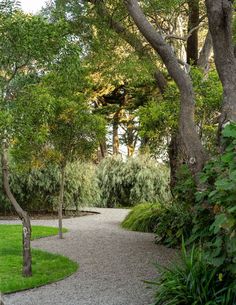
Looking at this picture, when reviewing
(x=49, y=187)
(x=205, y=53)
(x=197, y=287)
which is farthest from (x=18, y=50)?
(x=49, y=187)

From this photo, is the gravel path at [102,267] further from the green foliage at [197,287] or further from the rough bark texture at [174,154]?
the rough bark texture at [174,154]

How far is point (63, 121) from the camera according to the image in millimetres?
10617

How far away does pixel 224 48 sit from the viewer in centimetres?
657

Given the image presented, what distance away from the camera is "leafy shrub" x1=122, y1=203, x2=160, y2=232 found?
12.0 m

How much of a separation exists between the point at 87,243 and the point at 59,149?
7.30 ft

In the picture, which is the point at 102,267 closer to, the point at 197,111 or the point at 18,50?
the point at 18,50

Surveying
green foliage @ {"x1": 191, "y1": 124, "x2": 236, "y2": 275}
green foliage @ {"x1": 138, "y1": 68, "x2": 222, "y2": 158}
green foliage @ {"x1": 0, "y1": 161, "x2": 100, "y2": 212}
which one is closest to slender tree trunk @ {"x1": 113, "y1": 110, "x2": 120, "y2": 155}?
green foliage @ {"x1": 0, "y1": 161, "x2": 100, "y2": 212}

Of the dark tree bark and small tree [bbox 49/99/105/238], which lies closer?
small tree [bbox 49/99/105/238]

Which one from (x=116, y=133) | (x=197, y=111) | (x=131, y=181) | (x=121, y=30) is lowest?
(x=131, y=181)

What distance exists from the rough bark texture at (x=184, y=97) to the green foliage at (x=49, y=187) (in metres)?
9.01

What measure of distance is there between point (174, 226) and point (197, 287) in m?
4.29

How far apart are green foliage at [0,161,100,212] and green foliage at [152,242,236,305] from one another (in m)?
11.3

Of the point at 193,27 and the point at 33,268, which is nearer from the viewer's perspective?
the point at 33,268

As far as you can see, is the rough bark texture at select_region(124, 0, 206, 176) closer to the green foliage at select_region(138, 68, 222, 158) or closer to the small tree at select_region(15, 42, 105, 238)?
the small tree at select_region(15, 42, 105, 238)
